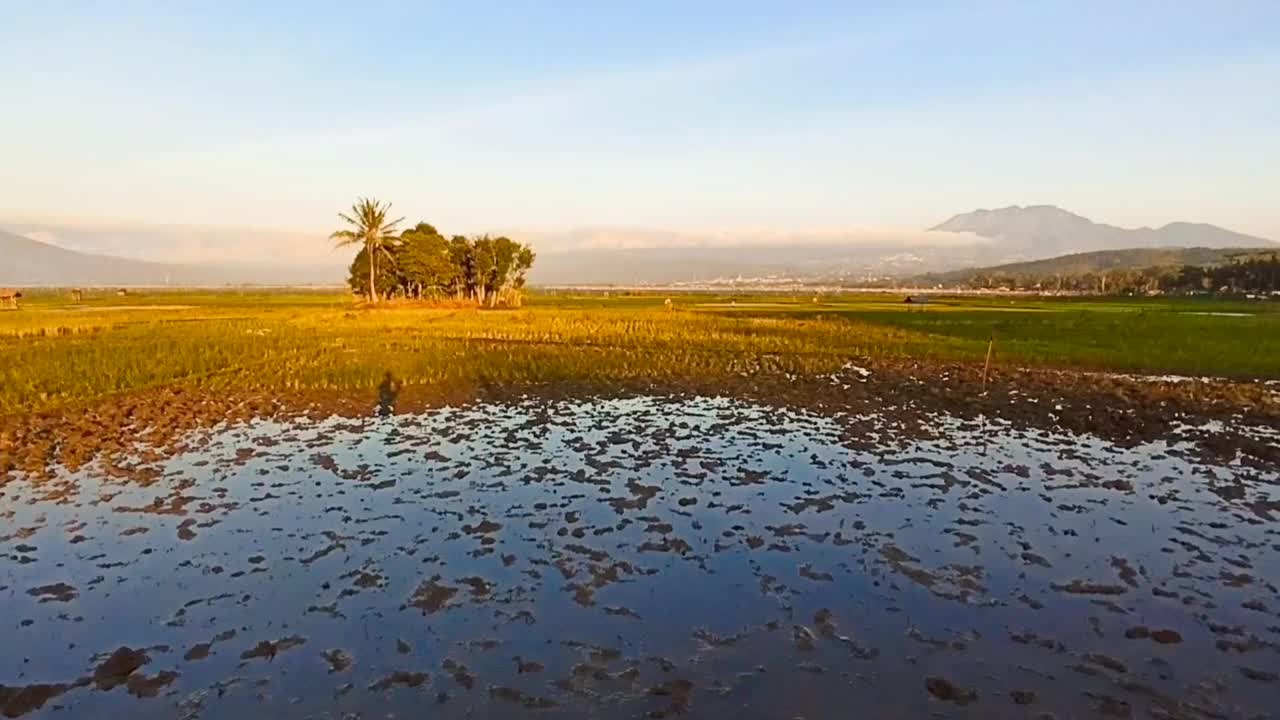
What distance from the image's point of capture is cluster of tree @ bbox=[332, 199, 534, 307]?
80.8 m

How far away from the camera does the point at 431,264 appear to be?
3292 inches

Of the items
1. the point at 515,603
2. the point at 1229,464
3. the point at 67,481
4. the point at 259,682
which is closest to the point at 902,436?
the point at 1229,464

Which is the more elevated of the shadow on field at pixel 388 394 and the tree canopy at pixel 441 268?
the tree canopy at pixel 441 268

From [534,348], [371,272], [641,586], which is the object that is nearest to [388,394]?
[534,348]

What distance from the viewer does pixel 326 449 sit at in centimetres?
1684

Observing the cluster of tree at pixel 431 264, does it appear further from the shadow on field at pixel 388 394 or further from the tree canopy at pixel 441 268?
the shadow on field at pixel 388 394

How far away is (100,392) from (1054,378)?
3585cm

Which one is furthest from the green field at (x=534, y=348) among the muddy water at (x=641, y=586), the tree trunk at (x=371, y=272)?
the tree trunk at (x=371, y=272)

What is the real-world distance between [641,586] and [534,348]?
106 ft

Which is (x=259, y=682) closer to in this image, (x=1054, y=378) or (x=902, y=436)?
(x=902, y=436)

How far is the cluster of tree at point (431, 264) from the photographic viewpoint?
80.8 metres

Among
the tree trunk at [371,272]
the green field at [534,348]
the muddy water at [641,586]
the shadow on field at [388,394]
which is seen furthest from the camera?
the tree trunk at [371,272]

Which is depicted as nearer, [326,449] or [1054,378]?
[326,449]

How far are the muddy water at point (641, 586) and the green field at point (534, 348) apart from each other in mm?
12900
